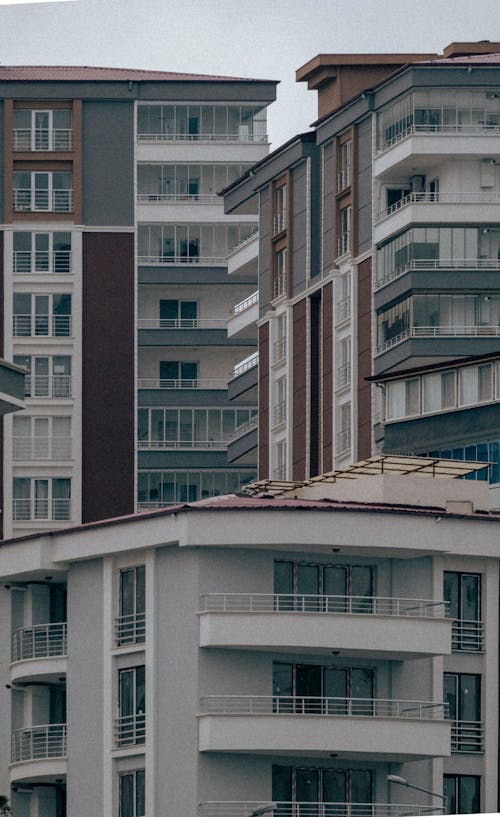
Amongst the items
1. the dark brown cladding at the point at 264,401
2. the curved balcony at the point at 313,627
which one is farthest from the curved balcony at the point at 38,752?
the dark brown cladding at the point at 264,401

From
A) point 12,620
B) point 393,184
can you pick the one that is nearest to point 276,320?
point 393,184

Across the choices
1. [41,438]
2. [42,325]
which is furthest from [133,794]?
[42,325]

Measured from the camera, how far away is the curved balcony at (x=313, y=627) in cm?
5891

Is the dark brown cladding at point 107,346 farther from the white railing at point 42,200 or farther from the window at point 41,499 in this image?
the white railing at point 42,200

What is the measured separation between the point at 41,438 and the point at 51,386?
223cm

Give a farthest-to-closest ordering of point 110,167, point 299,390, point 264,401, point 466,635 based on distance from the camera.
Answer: point 110,167
point 264,401
point 299,390
point 466,635

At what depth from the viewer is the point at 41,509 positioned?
104 metres

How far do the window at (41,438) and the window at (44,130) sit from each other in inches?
432

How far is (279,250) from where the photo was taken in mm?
95000

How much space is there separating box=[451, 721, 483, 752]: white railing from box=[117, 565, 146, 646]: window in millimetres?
7461

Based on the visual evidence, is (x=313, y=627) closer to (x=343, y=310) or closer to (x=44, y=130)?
(x=343, y=310)

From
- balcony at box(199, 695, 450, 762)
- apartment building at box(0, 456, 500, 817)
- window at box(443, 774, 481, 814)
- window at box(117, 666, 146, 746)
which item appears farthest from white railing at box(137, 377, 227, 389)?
window at box(443, 774, 481, 814)

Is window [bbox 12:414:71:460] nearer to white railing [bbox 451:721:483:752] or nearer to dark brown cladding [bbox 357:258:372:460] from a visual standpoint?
dark brown cladding [bbox 357:258:372:460]

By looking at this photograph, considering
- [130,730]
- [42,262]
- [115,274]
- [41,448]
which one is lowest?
[130,730]
